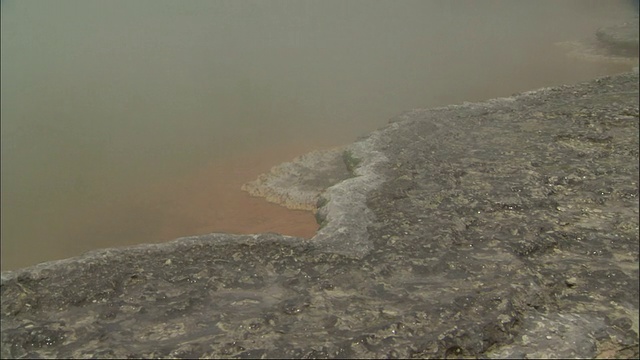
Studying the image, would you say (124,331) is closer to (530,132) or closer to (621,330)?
(621,330)

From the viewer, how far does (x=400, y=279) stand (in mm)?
2697

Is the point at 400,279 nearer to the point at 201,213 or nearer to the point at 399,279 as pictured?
the point at 399,279

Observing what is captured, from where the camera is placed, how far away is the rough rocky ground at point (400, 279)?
2.33 meters

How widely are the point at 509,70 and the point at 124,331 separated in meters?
7.32

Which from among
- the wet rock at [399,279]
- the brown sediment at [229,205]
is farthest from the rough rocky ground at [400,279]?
the brown sediment at [229,205]

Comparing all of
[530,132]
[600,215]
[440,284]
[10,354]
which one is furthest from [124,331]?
[530,132]

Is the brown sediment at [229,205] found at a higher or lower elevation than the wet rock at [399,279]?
lower

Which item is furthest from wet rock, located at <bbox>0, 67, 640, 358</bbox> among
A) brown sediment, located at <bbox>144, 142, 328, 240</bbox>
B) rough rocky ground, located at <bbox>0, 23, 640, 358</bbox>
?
brown sediment, located at <bbox>144, 142, 328, 240</bbox>

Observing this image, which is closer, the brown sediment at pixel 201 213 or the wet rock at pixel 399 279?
the wet rock at pixel 399 279

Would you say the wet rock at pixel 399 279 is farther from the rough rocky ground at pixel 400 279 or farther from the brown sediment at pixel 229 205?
the brown sediment at pixel 229 205

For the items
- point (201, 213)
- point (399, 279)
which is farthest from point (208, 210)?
point (399, 279)

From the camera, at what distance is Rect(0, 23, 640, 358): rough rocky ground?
2334mm

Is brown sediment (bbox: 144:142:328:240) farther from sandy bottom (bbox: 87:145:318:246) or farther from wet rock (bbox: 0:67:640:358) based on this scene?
wet rock (bbox: 0:67:640:358)

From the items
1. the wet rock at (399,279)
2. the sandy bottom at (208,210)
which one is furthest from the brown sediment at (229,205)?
the wet rock at (399,279)
